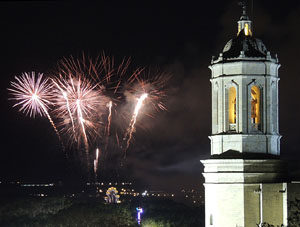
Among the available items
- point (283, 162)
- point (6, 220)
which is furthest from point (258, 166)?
point (6, 220)

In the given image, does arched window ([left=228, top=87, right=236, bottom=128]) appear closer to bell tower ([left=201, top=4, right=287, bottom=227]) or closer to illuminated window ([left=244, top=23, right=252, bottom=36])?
bell tower ([left=201, top=4, right=287, bottom=227])

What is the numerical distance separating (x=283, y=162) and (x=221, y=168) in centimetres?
288

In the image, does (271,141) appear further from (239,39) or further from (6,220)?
(6,220)

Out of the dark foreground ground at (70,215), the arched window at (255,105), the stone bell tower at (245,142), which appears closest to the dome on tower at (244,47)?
the stone bell tower at (245,142)

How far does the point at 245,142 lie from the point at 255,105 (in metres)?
1.91

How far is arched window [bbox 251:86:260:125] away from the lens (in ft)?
145

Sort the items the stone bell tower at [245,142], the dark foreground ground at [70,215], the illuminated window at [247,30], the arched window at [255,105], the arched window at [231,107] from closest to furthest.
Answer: the stone bell tower at [245,142] < the arched window at [255,105] < the arched window at [231,107] < the illuminated window at [247,30] < the dark foreground ground at [70,215]

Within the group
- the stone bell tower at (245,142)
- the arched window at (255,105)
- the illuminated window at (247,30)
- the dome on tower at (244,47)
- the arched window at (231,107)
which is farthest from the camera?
the illuminated window at (247,30)

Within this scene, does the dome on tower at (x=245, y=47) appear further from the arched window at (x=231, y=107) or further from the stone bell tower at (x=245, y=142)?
the arched window at (x=231, y=107)

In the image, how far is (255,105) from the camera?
44.5 meters

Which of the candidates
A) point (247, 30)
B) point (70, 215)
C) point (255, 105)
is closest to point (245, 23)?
point (247, 30)

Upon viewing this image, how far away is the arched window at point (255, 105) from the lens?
1743 inches

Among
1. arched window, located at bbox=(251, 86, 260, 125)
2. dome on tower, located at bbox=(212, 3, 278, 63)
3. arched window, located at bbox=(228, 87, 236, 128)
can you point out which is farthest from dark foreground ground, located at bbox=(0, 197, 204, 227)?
dome on tower, located at bbox=(212, 3, 278, 63)

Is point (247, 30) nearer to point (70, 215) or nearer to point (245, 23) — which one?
point (245, 23)
